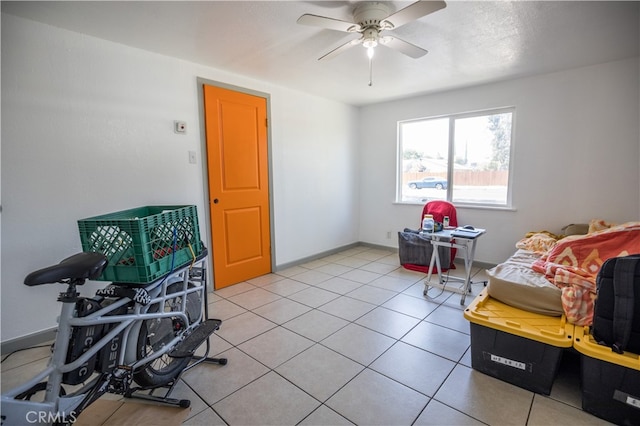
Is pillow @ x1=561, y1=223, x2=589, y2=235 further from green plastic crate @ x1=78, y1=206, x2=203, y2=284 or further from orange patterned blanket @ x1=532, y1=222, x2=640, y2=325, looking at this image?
green plastic crate @ x1=78, y1=206, x2=203, y2=284

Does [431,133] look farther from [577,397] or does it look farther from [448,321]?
[577,397]

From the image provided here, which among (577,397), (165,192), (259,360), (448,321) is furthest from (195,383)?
(577,397)

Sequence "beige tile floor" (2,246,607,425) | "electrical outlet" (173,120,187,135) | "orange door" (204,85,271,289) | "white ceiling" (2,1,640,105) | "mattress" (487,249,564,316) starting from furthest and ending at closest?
"orange door" (204,85,271,289) → "electrical outlet" (173,120,187,135) → "white ceiling" (2,1,640,105) → "mattress" (487,249,564,316) → "beige tile floor" (2,246,607,425)

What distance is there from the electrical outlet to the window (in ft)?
10.4

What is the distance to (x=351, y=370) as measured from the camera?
76.6 inches

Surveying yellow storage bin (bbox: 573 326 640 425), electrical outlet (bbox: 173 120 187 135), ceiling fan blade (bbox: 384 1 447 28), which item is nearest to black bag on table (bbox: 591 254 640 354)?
yellow storage bin (bbox: 573 326 640 425)

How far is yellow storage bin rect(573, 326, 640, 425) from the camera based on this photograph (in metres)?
1.44

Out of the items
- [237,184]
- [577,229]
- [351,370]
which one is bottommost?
[351,370]

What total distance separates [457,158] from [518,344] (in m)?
2.95

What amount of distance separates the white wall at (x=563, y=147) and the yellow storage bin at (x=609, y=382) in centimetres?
236

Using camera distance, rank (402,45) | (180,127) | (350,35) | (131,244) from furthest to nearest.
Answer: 1. (180,127)
2. (350,35)
3. (402,45)
4. (131,244)

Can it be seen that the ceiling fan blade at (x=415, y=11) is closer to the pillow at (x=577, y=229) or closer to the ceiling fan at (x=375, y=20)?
the ceiling fan at (x=375, y=20)

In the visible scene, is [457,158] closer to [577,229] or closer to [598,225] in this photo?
[577,229]

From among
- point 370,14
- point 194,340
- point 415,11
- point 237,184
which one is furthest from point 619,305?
point 237,184
